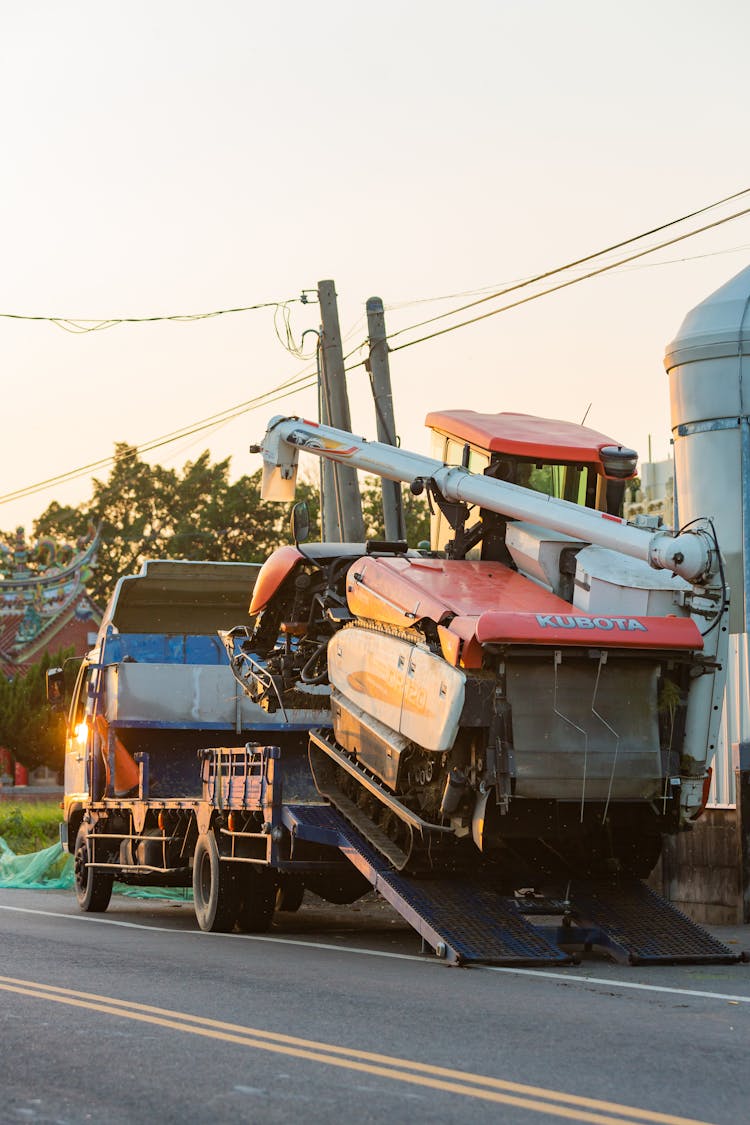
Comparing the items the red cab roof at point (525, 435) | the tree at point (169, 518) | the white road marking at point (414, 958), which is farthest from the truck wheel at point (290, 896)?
the tree at point (169, 518)

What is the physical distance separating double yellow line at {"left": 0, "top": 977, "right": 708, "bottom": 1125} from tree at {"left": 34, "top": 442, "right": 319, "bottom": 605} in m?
66.1

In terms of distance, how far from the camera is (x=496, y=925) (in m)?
12.9

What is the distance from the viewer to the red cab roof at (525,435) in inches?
575

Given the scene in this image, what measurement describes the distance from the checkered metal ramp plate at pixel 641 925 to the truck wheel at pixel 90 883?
7480mm

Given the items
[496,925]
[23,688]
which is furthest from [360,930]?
[23,688]

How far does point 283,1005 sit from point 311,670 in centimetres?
599

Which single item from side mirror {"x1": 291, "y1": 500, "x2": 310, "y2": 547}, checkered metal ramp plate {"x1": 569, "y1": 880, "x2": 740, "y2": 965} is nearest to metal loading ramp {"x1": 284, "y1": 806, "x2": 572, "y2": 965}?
checkered metal ramp plate {"x1": 569, "y1": 880, "x2": 740, "y2": 965}

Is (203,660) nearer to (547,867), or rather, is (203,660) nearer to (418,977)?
(547,867)

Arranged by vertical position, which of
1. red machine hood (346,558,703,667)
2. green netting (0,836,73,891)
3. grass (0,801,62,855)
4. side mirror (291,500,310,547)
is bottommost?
grass (0,801,62,855)

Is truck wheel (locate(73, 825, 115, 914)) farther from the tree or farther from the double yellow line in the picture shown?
the tree

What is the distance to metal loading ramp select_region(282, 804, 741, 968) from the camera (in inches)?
498

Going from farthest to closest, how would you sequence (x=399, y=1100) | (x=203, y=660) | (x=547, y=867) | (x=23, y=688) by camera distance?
(x=23, y=688)
(x=203, y=660)
(x=547, y=867)
(x=399, y=1100)

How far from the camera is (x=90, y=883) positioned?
19.7 metres

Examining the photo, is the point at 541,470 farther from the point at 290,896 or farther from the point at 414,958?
the point at 290,896
